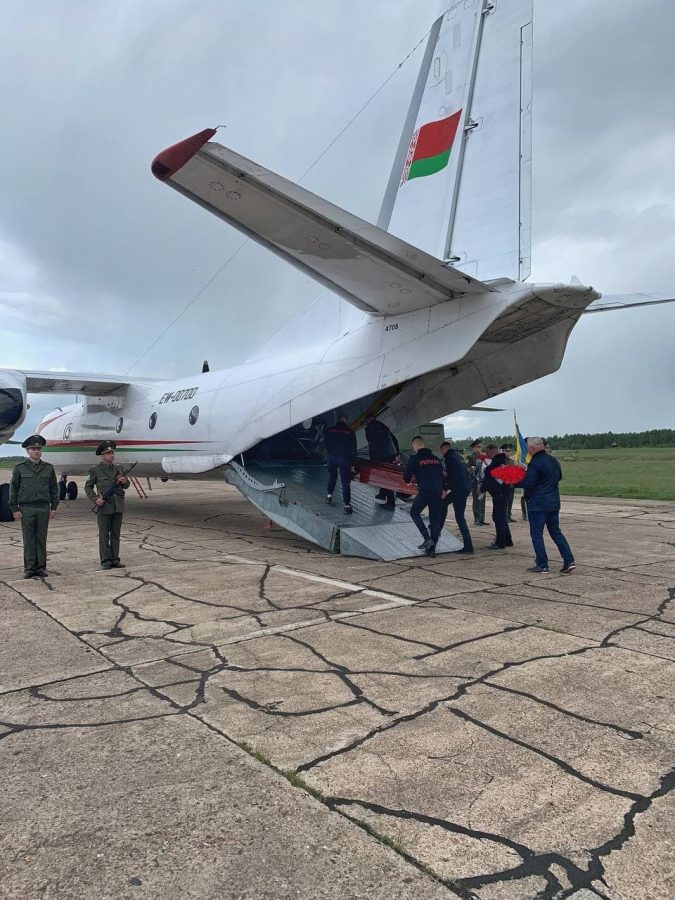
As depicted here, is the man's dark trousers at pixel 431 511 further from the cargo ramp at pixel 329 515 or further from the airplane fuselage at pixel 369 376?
the airplane fuselage at pixel 369 376

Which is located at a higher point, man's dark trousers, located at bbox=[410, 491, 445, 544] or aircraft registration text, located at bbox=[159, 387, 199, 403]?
aircraft registration text, located at bbox=[159, 387, 199, 403]

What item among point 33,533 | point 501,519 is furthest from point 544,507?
point 33,533

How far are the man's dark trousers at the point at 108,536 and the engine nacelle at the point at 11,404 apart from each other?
510cm

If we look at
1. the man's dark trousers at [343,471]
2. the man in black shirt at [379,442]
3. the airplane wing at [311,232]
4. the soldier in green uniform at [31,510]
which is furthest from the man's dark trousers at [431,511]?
the soldier in green uniform at [31,510]

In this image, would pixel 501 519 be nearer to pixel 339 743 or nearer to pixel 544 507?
pixel 544 507

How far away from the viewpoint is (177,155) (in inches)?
209

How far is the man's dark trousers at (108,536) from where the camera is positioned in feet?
25.3

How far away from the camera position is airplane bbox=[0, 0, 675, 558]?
630cm

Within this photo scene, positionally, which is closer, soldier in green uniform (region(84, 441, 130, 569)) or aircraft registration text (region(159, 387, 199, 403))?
soldier in green uniform (region(84, 441, 130, 569))

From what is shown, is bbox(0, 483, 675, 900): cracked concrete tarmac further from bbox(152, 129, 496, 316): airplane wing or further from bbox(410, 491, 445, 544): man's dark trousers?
bbox(152, 129, 496, 316): airplane wing

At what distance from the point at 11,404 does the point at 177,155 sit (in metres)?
7.96

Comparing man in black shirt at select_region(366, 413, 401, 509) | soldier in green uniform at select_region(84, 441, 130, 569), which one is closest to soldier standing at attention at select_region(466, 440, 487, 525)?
man in black shirt at select_region(366, 413, 401, 509)

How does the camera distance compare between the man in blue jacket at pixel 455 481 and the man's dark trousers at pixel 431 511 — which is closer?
the man's dark trousers at pixel 431 511

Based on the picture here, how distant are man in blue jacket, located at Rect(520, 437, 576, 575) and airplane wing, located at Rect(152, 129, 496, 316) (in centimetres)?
212
